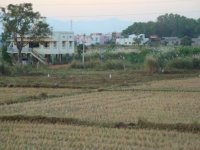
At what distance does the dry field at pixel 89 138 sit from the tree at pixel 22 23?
3775cm

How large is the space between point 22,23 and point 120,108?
116 feet

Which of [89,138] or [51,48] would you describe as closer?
[89,138]

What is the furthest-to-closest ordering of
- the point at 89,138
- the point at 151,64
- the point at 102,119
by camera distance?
the point at 151,64 < the point at 102,119 < the point at 89,138

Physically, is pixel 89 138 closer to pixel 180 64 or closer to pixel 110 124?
pixel 110 124

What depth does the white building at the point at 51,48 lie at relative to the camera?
185ft

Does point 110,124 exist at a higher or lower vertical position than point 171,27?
lower

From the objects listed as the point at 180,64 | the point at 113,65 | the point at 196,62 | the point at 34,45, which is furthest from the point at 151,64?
the point at 34,45

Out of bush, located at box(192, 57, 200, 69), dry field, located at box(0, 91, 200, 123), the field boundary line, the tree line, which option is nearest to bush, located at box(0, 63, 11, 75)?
bush, located at box(192, 57, 200, 69)

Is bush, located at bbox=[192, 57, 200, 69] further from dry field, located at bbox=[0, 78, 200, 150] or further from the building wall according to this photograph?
the building wall

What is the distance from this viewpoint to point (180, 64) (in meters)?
41.3

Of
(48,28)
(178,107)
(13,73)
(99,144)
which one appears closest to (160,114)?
(178,107)

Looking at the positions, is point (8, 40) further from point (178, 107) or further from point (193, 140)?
point (193, 140)

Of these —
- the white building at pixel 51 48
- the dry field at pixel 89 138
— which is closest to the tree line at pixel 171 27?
the white building at pixel 51 48

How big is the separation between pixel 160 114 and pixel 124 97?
18.0 feet
